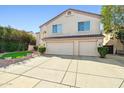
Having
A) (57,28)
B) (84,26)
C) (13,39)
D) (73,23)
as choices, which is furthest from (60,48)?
(13,39)

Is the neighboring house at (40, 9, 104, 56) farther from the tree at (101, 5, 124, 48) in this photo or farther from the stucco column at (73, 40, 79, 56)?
the tree at (101, 5, 124, 48)

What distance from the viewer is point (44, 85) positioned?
5.19 metres

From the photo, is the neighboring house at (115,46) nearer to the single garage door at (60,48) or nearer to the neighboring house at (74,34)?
the neighboring house at (74,34)

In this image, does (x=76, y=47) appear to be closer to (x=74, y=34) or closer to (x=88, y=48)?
(x=88, y=48)

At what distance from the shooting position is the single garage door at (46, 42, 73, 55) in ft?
55.1

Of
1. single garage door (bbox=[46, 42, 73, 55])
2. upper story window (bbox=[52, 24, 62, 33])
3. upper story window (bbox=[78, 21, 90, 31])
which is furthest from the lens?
upper story window (bbox=[52, 24, 62, 33])

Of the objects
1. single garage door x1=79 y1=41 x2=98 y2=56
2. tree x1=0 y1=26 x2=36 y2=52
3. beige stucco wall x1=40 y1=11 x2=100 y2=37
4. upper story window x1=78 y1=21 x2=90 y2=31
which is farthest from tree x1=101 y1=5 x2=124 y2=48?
tree x1=0 y1=26 x2=36 y2=52

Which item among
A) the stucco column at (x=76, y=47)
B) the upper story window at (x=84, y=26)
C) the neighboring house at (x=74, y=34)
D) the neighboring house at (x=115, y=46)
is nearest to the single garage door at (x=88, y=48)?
the neighboring house at (x=74, y=34)

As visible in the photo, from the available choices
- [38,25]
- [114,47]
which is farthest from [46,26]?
[114,47]

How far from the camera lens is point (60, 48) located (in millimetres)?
17547

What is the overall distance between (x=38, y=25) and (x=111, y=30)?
42.5 ft

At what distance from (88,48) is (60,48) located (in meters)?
4.24
